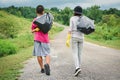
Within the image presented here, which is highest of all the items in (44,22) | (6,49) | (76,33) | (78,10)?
(78,10)

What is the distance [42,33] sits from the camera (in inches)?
364

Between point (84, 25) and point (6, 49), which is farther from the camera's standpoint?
point (6, 49)

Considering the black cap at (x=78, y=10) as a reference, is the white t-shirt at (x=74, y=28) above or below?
below

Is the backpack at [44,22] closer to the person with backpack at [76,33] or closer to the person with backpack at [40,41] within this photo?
the person with backpack at [40,41]

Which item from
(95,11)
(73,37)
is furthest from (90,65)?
(95,11)

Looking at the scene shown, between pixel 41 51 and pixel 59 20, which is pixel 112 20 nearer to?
pixel 41 51

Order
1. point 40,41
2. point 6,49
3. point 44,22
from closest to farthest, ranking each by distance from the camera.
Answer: point 44,22 → point 40,41 → point 6,49

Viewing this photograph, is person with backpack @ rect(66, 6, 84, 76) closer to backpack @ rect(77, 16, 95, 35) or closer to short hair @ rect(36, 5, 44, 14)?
backpack @ rect(77, 16, 95, 35)

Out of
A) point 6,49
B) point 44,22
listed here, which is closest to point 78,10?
point 44,22

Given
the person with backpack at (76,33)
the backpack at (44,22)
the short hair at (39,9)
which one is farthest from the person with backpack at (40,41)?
the person with backpack at (76,33)

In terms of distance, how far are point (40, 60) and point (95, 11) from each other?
10288 cm

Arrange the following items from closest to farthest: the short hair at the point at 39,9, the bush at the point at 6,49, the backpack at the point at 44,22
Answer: the backpack at the point at 44,22, the short hair at the point at 39,9, the bush at the point at 6,49

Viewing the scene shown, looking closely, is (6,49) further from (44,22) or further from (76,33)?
(76,33)

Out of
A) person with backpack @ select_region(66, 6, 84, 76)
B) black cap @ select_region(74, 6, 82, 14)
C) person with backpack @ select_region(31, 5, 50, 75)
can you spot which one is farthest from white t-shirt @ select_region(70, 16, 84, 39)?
person with backpack @ select_region(31, 5, 50, 75)
